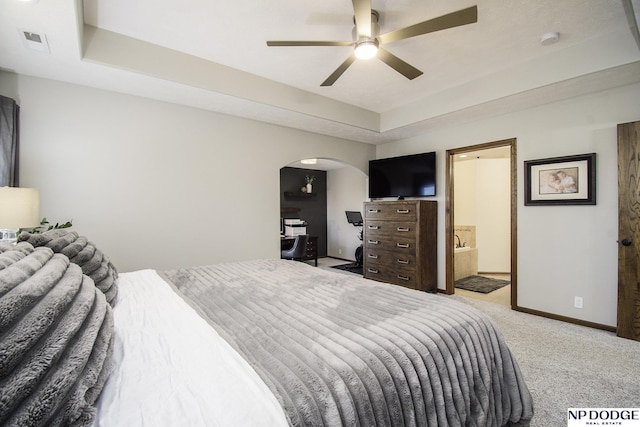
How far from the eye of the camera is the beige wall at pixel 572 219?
113 inches

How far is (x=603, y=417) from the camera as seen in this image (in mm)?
1684

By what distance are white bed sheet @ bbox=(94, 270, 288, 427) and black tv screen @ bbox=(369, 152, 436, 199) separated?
3945 mm

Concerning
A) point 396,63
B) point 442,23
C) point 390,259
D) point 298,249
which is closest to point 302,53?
point 396,63

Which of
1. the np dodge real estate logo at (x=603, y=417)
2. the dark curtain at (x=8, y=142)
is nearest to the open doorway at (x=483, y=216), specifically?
the np dodge real estate logo at (x=603, y=417)

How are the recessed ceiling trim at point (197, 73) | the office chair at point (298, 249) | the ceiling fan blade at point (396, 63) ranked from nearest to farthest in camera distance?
Answer: the ceiling fan blade at point (396, 63)
the recessed ceiling trim at point (197, 73)
the office chair at point (298, 249)

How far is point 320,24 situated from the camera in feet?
7.57

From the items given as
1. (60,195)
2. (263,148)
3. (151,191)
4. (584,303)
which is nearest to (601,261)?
(584,303)

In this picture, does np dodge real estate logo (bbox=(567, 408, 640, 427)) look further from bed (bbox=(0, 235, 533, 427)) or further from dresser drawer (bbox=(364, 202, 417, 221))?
dresser drawer (bbox=(364, 202, 417, 221))

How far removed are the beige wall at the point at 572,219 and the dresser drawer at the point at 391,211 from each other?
4.29 feet

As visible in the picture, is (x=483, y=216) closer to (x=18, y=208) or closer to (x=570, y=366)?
(x=570, y=366)

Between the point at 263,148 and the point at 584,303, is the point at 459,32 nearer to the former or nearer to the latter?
the point at 263,148

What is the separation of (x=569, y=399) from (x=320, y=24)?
324 centimetres

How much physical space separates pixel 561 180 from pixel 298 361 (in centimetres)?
369

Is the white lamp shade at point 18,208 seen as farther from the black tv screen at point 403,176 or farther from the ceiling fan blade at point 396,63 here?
the black tv screen at point 403,176
